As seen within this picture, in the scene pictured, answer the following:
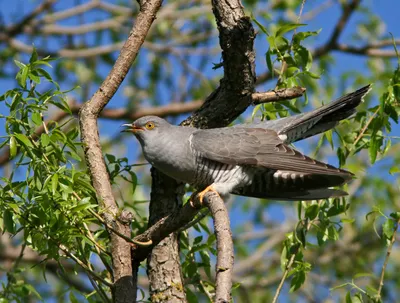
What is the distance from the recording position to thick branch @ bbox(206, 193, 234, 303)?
196 centimetres

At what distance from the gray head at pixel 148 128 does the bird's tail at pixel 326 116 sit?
61 centimetres

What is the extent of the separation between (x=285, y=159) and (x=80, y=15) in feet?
13.1

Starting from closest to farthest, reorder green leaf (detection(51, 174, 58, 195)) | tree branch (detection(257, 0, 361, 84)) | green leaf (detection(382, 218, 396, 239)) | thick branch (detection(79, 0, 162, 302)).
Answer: green leaf (detection(51, 174, 58, 195))
thick branch (detection(79, 0, 162, 302))
green leaf (detection(382, 218, 396, 239))
tree branch (detection(257, 0, 361, 84))

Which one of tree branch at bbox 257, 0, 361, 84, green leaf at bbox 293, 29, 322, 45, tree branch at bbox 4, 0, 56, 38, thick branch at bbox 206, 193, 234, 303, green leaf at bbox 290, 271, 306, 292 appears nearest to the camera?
thick branch at bbox 206, 193, 234, 303

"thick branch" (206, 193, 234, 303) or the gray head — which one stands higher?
the gray head

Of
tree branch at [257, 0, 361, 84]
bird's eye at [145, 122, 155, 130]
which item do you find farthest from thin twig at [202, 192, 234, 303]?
tree branch at [257, 0, 361, 84]

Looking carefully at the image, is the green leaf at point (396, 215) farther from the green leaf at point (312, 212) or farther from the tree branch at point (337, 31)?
the tree branch at point (337, 31)

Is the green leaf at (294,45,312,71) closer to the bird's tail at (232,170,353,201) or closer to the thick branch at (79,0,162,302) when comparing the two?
the bird's tail at (232,170,353,201)

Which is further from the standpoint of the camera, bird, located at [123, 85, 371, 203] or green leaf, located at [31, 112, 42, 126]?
bird, located at [123, 85, 371, 203]

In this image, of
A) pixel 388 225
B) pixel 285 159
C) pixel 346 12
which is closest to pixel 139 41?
pixel 285 159

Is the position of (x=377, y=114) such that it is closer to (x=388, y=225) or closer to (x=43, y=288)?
(x=388, y=225)

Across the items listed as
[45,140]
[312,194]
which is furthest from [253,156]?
[45,140]

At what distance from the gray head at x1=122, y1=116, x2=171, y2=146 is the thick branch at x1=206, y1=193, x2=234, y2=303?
1023mm

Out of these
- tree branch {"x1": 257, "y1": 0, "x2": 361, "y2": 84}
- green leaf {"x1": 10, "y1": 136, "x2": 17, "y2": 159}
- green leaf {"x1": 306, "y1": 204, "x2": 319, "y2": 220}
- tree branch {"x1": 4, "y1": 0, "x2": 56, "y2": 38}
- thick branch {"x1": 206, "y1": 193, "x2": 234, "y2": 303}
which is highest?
tree branch {"x1": 4, "y1": 0, "x2": 56, "y2": 38}
